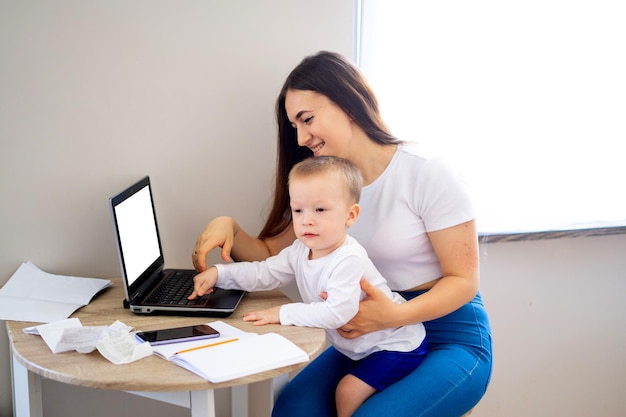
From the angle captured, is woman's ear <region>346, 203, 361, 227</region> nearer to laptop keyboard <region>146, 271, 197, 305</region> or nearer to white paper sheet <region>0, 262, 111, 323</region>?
laptop keyboard <region>146, 271, 197, 305</region>

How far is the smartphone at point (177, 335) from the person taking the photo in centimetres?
129

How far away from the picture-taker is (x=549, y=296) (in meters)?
2.31

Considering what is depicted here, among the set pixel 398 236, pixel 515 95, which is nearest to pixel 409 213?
pixel 398 236

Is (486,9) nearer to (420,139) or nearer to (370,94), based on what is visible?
(420,139)

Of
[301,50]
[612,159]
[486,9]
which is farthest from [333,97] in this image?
[612,159]

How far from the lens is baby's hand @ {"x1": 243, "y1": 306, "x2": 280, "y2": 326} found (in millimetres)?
1422

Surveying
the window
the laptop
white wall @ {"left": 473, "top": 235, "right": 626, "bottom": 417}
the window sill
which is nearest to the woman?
the laptop

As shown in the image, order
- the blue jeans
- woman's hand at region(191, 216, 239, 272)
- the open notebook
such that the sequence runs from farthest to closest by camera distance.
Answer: woman's hand at region(191, 216, 239, 272) → the blue jeans → the open notebook

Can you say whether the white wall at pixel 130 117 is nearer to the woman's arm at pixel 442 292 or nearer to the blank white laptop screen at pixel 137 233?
the blank white laptop screen at pixel 137 233

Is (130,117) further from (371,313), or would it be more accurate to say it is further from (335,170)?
(371,313)

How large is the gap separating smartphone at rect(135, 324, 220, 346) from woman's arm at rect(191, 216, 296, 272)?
0.29 meters

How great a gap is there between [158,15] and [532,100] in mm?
1217

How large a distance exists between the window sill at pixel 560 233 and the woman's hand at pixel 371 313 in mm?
793

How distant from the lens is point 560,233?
7.29 ft
